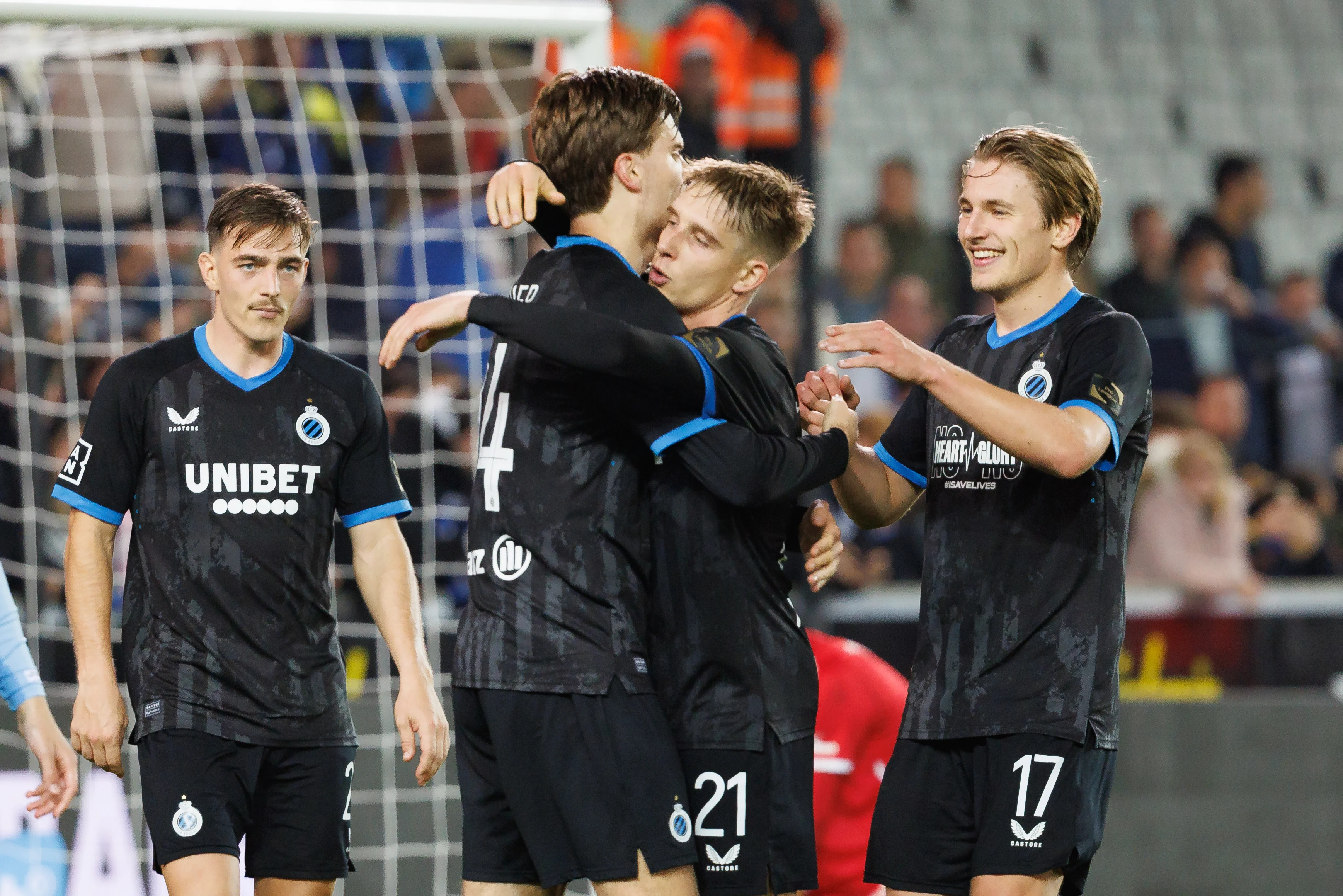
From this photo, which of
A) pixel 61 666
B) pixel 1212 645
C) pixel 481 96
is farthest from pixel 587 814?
pixel 481 96

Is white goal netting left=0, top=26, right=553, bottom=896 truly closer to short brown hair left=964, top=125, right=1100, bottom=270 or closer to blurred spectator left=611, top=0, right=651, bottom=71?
blurred spectator left=611, top=0, right=651, bottom=71

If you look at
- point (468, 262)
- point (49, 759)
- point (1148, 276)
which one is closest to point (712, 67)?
point (468, 262)

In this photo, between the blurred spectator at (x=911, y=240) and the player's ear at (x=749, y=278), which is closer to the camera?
the player's ear at (x=749, y=278)

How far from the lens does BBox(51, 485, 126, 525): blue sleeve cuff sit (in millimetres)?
3309

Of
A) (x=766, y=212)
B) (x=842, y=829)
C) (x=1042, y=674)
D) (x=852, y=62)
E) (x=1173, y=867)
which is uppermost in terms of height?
(x=852, y=62)

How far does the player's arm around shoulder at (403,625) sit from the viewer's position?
325 cm

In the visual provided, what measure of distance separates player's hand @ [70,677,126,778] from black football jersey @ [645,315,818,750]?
1166 mm

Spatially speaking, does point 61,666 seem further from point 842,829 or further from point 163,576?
point 842,829

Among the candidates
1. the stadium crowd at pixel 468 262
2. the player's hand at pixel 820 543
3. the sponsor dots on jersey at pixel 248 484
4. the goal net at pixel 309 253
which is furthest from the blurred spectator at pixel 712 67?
the player's hand at pixel 820 543

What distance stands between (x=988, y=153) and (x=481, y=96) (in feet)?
16.9

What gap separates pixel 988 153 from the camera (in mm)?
3131

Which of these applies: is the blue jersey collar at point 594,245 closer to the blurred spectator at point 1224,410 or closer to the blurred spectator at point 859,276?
the blurred spectator at point 859,276

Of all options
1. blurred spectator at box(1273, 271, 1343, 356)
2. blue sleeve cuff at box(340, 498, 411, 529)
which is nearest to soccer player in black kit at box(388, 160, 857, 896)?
blue sleeve cuff at box(340, 498, 411, 529)

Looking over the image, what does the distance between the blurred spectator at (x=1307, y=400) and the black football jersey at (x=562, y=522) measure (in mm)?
7072
